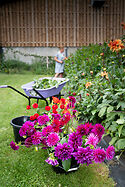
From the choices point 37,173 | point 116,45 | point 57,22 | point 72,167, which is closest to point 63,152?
point 72,167

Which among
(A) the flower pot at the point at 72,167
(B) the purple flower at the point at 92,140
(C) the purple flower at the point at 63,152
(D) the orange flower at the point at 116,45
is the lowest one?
(A) the flower pot at the point at 72,167

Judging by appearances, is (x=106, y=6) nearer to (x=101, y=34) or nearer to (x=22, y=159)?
(x=101, y=34)

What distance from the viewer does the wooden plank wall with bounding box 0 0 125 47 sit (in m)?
9.86

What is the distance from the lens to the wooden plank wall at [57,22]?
9859 mm

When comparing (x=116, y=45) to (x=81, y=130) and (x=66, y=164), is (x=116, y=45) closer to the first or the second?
(x=81, y=130)

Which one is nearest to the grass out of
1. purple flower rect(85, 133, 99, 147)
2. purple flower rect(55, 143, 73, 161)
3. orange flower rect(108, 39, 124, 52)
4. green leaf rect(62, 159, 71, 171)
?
green leaf rect(62, 159, 71, 171)

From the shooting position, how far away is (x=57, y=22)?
994 cm

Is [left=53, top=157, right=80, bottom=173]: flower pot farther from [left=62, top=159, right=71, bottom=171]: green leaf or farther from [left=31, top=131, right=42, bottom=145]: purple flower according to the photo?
[left=31, top=131, right=42, bottom=145]: purple flower

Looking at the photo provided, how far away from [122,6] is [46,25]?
4512 millimetres

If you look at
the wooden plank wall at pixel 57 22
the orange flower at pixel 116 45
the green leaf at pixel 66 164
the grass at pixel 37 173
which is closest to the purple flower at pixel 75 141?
the green leaf at pixel 66 164

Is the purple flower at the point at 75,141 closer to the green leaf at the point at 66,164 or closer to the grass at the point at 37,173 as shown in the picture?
the green leaf at the point at 66,164

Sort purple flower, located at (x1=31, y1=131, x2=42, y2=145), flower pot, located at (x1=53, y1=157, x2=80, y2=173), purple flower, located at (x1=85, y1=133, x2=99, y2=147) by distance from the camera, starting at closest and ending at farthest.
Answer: purple flower, located at (x1=85, y1=133, x2=99, y2=147), purple flower, located at (x1=31, y1=131, x2=42, y2=145), flower pot, located at (x1=53, y1=157, x2=80, y2=173)

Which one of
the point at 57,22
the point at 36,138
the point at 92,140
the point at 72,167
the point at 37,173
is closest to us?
the point at 92,140

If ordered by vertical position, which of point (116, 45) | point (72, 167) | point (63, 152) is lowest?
point (72, 167)
